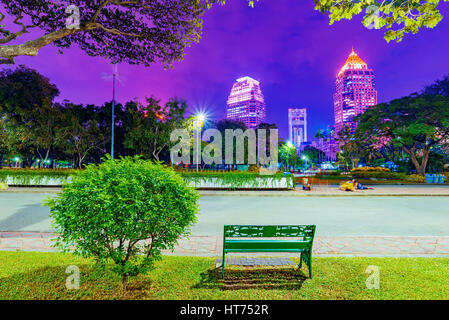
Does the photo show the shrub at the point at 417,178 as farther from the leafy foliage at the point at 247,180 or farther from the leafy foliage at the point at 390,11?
the leafy foliage at the point at 390,11

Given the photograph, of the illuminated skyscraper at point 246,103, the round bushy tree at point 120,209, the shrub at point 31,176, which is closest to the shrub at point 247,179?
the shrub at point 31,176

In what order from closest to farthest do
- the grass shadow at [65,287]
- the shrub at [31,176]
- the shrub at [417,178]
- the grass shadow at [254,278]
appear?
the grass shadow at [65,287] < the grass shadow at [254,278] < the shrub at [31,176] < the shrub at [417,178]

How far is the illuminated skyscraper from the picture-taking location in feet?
481

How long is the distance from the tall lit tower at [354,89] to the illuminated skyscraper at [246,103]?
156 ft

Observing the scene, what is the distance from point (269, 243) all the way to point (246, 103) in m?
155

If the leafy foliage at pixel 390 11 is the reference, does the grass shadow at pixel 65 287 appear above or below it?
below

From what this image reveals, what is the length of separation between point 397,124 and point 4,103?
48477mm

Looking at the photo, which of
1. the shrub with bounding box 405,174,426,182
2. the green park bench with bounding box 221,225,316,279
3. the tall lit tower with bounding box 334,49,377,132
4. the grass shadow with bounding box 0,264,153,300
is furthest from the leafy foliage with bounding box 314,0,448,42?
the tall lit tower with bounding box 334,49,377,132

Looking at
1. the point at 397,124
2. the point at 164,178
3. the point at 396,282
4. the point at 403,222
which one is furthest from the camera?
the point at 397,124

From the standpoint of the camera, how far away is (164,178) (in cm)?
331

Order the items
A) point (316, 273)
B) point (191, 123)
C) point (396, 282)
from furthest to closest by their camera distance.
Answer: point (191, 123) → point (316, 273) → point (396, 282)

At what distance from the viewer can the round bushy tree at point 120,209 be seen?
9.58ft
